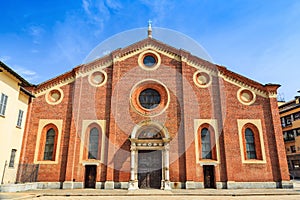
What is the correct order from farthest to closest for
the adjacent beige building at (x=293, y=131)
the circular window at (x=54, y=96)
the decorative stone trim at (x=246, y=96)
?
1. the adjacent beige building at (x=293, y=131)
2. the circular window at (x=54, y=96)
3. the decorative stone trim at (x=246, y=96)

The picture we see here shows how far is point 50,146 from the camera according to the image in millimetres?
18750

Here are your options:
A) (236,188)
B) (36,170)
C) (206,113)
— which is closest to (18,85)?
(36,170)

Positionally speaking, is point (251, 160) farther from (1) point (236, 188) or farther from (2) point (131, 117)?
(2) point (131, 117)

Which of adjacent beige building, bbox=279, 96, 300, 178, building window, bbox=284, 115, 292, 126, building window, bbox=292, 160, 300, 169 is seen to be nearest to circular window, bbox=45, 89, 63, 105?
adjacent beige building, bbox=279, 96, 300, 178

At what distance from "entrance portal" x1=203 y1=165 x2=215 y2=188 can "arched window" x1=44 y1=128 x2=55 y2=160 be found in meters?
12.4

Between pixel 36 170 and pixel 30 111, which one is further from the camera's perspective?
pixel 30 111

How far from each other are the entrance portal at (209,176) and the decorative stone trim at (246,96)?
6260 mm

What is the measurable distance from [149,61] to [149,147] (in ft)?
26.0

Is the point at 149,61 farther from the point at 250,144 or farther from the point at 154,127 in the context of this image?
the point at 250,144

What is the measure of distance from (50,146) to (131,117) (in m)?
7.10

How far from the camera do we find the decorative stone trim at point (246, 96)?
64.2 ft

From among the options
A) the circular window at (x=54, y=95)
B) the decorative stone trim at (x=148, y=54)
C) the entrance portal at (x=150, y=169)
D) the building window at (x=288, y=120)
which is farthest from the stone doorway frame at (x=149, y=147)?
the building window at (x=288, y=120)

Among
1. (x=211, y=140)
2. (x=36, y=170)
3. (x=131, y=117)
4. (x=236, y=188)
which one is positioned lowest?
(x=236, y=188)

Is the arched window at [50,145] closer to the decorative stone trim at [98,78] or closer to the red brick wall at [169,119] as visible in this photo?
the red brick wall at [169,119]
